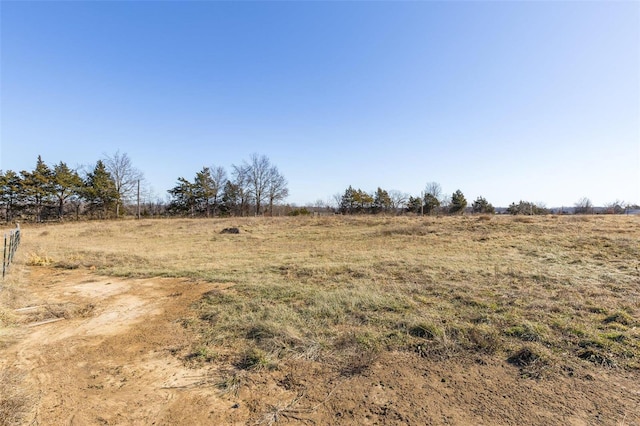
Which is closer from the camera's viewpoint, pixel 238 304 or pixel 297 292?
pixel 238 304

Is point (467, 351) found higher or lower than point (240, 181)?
lower

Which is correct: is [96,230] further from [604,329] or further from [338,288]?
[604,329]

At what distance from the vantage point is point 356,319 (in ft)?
14.1

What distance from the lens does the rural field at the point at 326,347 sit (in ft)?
7.95

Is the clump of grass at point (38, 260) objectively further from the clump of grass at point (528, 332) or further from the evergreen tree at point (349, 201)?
the evergreen tree at point (349, 201)

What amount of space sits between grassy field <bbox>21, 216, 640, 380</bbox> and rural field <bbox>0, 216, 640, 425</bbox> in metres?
0.03

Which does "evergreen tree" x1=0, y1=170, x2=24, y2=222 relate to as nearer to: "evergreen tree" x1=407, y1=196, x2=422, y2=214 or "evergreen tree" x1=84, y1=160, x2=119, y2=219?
"evergreen tree" x1=84, y1=160, x2=119, y2=219

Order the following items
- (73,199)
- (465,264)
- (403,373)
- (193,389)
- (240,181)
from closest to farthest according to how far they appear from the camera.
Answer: (193,389) < (403,373) < (465,264) < (73,199) < (240,181)

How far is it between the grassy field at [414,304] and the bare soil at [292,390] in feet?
0.55

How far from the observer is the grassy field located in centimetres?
330

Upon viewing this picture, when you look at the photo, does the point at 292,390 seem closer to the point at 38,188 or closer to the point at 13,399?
the point at 13,399

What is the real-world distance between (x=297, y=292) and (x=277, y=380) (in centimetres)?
282

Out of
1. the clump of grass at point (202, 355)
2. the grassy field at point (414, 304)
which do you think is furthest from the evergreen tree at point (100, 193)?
the clump of grass at point (202, 355)

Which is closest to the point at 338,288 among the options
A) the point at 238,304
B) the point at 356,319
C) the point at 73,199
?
the point at 356,319
